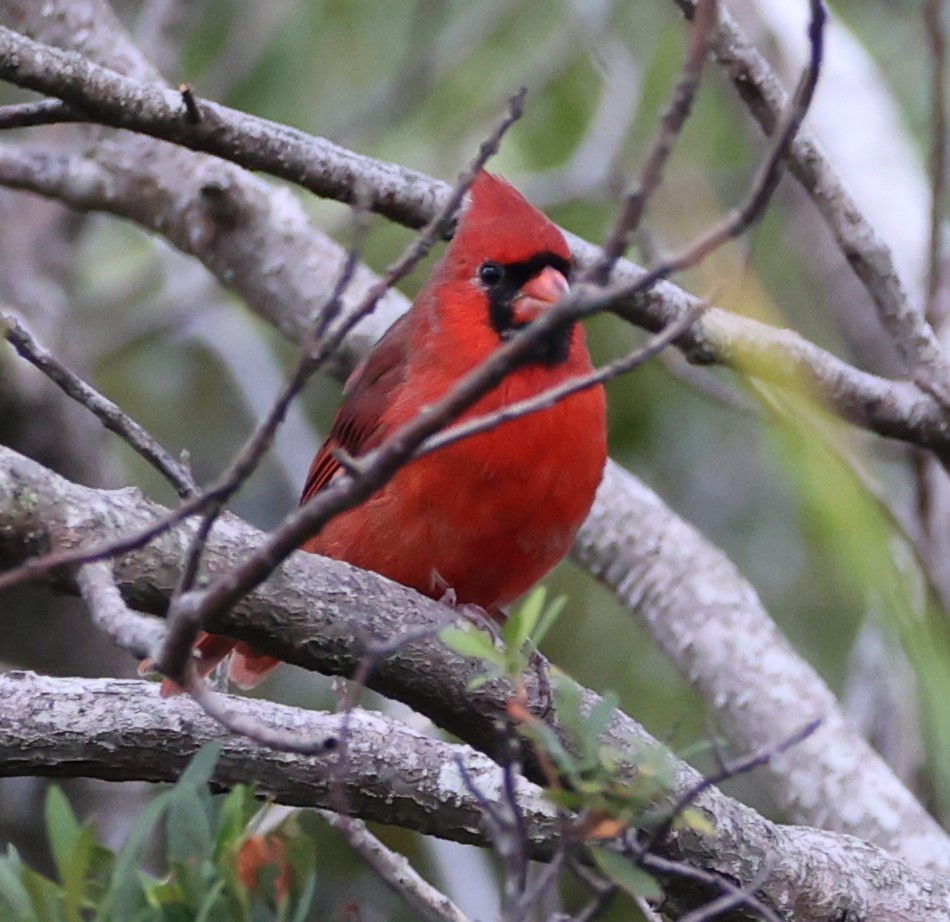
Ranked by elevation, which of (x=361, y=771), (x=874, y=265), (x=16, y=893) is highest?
(x=874, y=265)

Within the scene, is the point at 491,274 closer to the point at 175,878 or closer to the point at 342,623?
the point at 342,623

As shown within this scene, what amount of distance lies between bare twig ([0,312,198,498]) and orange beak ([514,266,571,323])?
941 millimetres

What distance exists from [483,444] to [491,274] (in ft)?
1.28

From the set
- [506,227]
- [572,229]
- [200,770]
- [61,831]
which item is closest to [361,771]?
[200,770]

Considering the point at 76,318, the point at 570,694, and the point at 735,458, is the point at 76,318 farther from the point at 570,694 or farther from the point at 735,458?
the point at 570,694

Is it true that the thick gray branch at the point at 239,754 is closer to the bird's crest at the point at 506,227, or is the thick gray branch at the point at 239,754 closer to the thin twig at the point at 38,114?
the thin twig at the point at 38,114

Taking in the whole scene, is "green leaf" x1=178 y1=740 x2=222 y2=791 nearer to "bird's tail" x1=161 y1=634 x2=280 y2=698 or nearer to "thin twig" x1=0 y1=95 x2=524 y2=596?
"thin twig" x1=0 y1=95 x2=524 y2=596

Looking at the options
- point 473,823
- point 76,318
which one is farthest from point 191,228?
point 473,823

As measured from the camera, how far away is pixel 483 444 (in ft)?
8.34

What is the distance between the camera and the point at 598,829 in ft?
4.50

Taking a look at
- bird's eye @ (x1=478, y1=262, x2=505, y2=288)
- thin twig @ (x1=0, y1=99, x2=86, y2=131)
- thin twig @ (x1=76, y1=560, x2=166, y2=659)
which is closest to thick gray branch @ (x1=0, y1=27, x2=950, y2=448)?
thin twig @ (x1=0, y1=99, x2=86, y2=131)

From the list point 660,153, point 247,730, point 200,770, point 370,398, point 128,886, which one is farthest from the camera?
point 370,398

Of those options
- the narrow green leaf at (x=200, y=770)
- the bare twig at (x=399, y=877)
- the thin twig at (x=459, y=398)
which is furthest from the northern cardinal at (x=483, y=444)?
the thin twig at (x=459, y=398)

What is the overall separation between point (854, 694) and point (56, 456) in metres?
2.02
